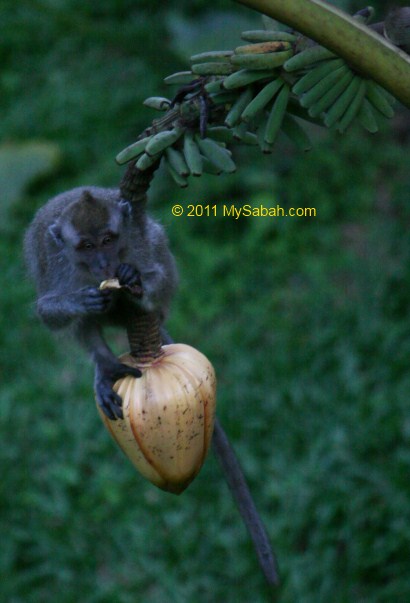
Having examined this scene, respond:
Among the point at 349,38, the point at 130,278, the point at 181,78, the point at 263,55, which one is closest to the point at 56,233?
the point at 130,278

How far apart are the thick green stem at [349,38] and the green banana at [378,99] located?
118 millimetres

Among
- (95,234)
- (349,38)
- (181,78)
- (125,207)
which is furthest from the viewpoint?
(95,234)

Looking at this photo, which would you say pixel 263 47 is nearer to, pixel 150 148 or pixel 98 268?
pixel 150 148

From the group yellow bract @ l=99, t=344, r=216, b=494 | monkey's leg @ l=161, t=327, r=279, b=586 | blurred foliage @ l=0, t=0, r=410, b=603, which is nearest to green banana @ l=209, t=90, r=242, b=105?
yellow bract @ l=99, t=344, r=216, b=494

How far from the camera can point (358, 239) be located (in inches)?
231

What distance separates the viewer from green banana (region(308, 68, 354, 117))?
172cm

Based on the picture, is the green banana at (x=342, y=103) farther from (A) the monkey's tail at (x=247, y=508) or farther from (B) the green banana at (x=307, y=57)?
(A) the monkey's tail at (x=247, y=508)

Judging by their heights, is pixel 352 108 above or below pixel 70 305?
above

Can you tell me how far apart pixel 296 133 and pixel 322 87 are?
127 millimetres

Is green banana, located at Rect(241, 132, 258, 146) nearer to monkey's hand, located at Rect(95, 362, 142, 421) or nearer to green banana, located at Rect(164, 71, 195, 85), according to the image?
green banana, located at Rect(164, 71, 195, 85)


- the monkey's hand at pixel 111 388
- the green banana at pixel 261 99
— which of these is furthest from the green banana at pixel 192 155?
the monkey's hand at pixel 111 388

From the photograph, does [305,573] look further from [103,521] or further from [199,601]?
[103,521]

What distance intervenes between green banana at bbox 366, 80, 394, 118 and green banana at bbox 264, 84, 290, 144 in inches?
6.3

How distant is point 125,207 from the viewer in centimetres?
198
